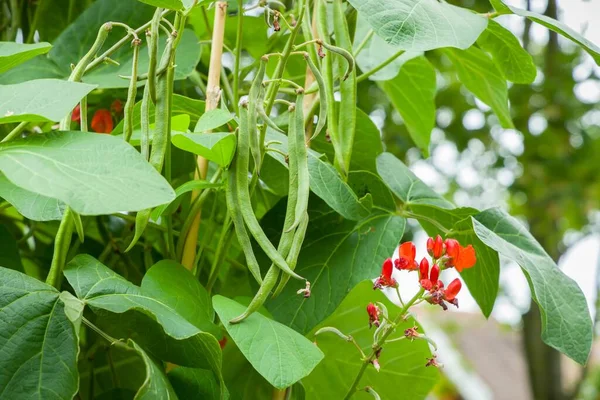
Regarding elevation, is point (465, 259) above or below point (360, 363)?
above

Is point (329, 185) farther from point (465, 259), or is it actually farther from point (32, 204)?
point (32, 204)

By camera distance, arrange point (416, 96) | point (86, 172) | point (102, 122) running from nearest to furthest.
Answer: point (86, 172)
point (102, 122)
point (416, 96)

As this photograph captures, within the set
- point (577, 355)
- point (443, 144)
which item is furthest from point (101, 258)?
point (443, 144)

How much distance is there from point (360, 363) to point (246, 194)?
9.6 inches

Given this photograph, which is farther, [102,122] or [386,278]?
[102,122]

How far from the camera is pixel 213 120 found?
0.54m

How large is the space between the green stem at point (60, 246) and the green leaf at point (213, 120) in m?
0.12

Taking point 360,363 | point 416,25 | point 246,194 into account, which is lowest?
point 360,363

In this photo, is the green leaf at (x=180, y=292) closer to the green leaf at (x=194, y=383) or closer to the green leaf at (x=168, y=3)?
the green leaf at (x=194, y=383)

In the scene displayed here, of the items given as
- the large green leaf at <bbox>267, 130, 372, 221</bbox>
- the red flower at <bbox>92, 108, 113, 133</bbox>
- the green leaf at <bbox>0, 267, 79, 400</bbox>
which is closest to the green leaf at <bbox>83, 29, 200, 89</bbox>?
the red flower at <bbox>92, 108, 113, 133</bbox>

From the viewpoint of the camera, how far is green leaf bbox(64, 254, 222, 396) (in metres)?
0.51

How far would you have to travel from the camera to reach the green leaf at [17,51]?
1.81ft

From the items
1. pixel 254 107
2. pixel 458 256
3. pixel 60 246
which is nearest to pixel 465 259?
pixel 458 256

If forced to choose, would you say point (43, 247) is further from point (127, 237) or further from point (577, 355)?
point (577, 355)
